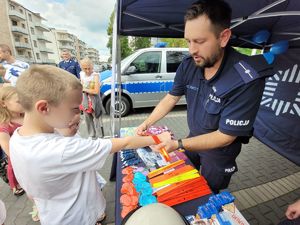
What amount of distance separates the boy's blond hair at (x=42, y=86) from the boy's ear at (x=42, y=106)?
2 cm

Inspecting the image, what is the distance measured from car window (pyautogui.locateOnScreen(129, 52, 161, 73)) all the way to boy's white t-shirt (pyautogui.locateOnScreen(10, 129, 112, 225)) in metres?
4.52

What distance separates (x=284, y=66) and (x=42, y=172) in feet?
14.1

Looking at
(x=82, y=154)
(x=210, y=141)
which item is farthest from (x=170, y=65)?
(x=82, y=154)

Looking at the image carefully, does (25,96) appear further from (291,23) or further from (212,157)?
(291,23)

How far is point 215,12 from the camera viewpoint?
1.22m

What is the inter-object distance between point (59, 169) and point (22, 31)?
48.6m

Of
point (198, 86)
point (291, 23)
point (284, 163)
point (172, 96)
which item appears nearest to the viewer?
point (198, 86)

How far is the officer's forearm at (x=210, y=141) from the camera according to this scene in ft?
4.52

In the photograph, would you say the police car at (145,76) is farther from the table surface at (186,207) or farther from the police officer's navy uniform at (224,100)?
the table surface at (186,207)

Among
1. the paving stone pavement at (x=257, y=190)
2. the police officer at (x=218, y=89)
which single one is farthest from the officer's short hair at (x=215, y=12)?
the paving stone pavement at (x=257, y=190)

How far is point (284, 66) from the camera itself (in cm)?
364

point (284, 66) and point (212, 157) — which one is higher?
point (284, 66)

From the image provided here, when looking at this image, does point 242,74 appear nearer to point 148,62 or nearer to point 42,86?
point 42,86

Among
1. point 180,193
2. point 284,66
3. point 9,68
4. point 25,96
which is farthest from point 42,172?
point 284,66
